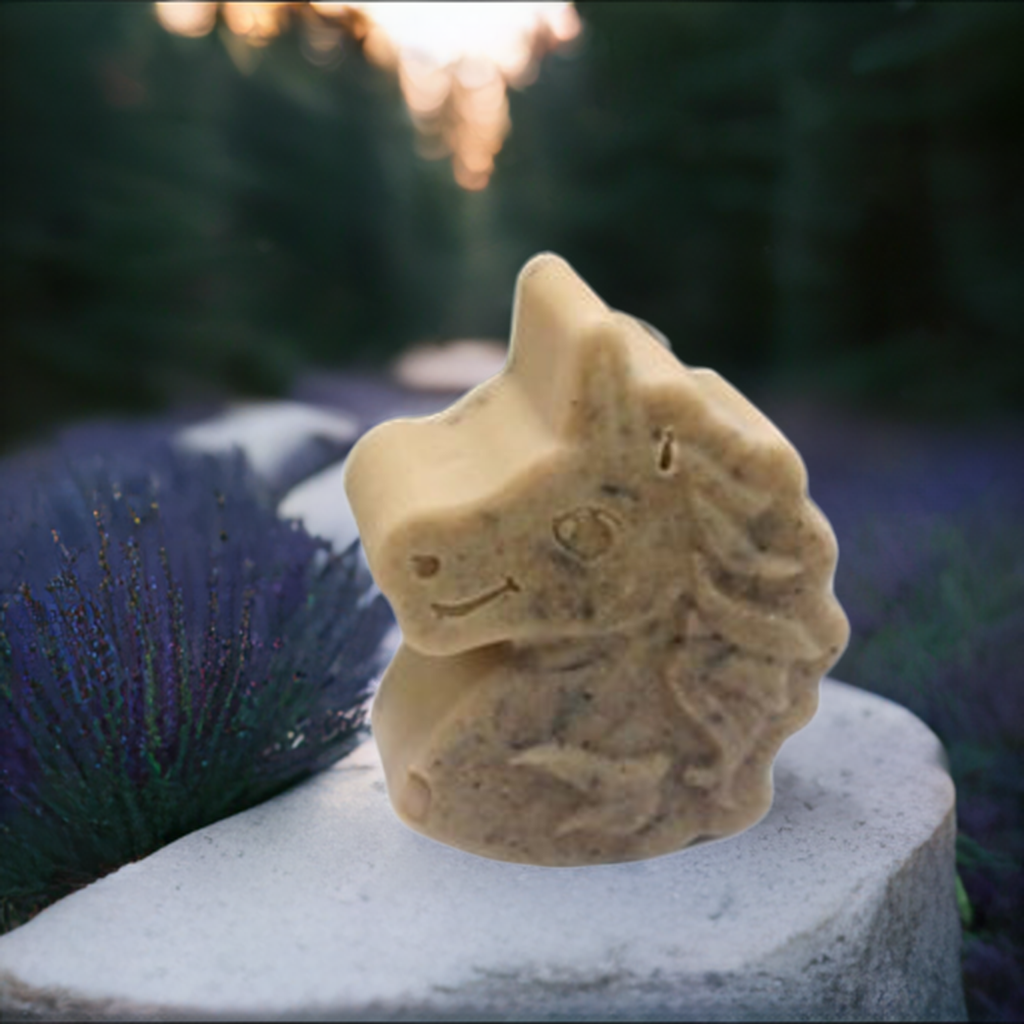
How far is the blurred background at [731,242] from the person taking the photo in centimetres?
338

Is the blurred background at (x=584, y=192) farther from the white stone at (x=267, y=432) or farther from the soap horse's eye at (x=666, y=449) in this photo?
the soap horse's eye at (x=666, y=449)

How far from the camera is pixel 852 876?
1632 millimetres

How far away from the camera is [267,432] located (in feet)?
19.3

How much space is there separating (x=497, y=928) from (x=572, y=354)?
870 millimetres

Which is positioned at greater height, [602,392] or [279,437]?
[602,392]

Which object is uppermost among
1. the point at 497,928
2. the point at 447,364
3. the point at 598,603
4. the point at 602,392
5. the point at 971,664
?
the point at 602,392

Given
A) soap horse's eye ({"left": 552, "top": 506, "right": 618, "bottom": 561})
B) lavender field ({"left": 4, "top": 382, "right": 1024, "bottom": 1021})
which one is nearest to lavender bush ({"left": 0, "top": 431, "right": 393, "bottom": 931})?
lavender field ({"left": 4, "top": 382, "right": 1024, "bottom": 1021})

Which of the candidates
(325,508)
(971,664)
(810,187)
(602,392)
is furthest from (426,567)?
(810,187)

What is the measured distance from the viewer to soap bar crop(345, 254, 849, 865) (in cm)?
158

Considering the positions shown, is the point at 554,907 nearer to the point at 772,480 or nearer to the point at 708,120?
the point at 772,480

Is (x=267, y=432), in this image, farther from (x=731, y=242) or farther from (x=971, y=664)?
(x=971, y=664)

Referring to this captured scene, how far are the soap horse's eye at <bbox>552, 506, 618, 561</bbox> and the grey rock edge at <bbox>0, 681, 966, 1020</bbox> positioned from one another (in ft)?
1.77

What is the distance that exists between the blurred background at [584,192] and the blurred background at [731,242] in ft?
0.05

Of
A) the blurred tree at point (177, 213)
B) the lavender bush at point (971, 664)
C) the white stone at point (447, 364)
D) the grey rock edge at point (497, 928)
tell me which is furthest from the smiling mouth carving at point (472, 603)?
the white stone at point (447, 364)
